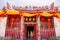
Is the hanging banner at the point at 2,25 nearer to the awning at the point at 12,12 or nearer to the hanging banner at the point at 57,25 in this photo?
the awning at the point at 12,12

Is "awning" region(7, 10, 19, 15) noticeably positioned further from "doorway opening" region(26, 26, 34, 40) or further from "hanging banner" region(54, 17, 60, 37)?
"hanging banner" region(54, 17, 60, 37)

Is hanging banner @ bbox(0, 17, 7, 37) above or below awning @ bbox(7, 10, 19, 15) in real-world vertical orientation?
below

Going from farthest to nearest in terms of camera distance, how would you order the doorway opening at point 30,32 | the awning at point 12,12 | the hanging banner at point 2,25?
the doorway opening at point 30,32
the awning at point 12,12
the hanging banner at point 2,25

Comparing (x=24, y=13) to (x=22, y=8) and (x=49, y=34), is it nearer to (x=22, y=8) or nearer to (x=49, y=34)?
(x=22, y=8)

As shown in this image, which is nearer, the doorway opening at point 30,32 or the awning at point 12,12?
the awning at point 12,12

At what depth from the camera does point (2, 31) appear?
8.69 meters

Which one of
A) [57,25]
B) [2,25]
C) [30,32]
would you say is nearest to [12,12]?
[2,25]

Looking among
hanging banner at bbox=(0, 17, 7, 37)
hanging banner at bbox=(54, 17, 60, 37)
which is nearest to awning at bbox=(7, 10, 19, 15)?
hanging banner at bbox=(0, 17, 7, 37)

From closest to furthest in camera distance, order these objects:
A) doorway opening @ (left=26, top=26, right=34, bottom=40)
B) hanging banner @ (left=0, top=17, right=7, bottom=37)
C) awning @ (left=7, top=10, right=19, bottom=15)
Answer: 1. hanging banner @ (left=0, top=17, right=7, bottom=37)
2. awning @ (left=7, top=10, right=19, bottom=15)
3. doorway opening @ (left=26, top=26, right=34, bottom=40)

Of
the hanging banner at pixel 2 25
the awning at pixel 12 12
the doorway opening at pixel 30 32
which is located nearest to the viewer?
the hanging banner at pixel 2 25

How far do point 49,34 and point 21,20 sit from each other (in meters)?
1.61

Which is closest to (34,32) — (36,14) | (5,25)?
(36,14)

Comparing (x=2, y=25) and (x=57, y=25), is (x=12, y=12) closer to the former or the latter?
(x=2, y=25)

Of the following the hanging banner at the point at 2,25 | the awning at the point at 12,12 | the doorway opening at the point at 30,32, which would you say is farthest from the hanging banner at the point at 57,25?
the hanging banner at the point at 2,25
